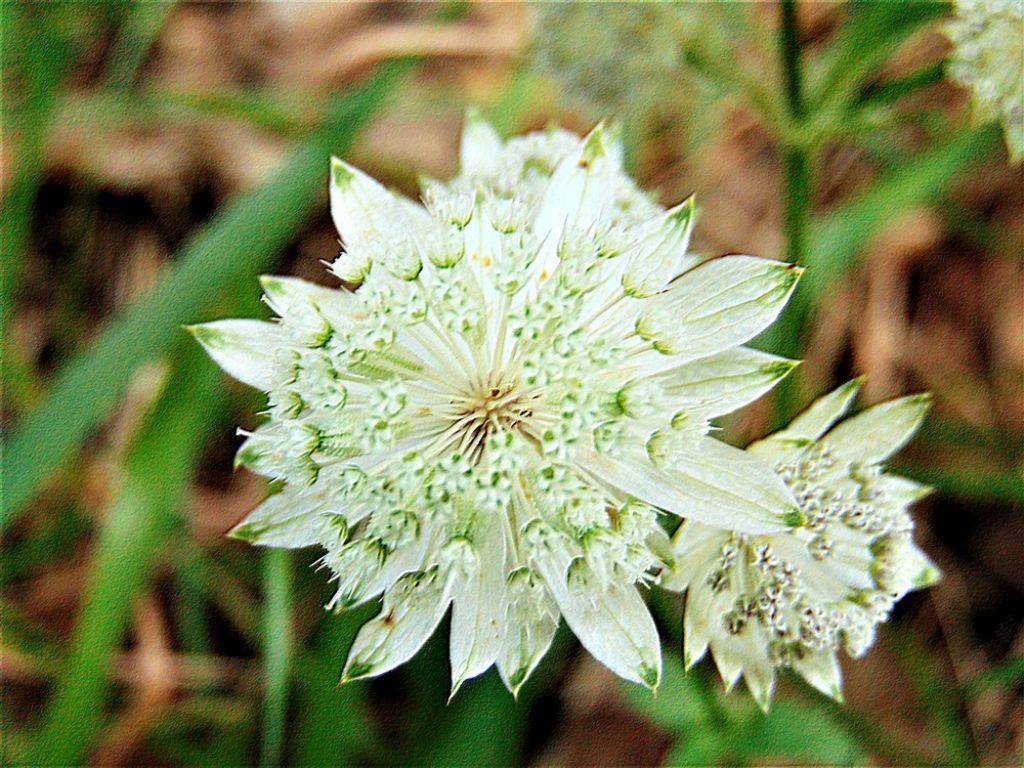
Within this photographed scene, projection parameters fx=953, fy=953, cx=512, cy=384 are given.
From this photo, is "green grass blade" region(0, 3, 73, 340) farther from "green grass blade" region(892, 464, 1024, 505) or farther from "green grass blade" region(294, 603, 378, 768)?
"green grass blade" region(892, 464, 1024, 505)

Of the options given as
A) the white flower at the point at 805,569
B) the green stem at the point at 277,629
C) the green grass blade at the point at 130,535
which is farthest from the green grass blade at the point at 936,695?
the green grass blade at the point at 130,535

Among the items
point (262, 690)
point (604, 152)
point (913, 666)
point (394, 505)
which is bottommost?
point (913, 666)

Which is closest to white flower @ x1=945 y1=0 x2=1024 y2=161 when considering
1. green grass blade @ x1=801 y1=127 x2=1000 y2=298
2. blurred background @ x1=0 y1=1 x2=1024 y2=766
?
blurred background @ x1=0 y1=1 x2=1024 y2=766

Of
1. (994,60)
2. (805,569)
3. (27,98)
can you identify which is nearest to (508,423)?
(805,569)

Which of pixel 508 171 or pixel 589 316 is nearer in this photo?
pixel 589 316

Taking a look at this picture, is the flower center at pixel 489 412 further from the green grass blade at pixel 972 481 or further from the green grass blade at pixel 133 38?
the green grass blade at pixel 133 38

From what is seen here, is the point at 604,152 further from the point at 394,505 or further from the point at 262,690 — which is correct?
the point at 262,690

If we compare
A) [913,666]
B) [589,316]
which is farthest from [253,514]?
[913,666]
